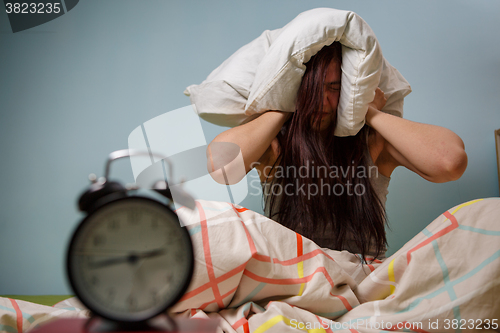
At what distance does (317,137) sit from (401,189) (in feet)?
2.29

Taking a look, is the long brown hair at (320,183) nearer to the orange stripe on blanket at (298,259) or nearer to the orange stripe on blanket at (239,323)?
the orange stripe on blanket at (298,259)

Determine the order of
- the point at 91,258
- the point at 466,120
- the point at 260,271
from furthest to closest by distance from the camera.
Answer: the point at 466,120 < the point at 260,271 < the point at 91,258

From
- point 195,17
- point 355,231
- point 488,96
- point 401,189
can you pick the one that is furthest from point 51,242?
point 488,96

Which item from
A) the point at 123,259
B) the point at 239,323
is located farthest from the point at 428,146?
the point at 123,259

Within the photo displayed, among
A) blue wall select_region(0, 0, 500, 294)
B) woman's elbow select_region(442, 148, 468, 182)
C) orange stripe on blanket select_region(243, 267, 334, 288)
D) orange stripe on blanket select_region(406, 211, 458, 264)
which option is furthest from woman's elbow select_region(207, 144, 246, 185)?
blue wall select_region(0, 0, 500, 294)

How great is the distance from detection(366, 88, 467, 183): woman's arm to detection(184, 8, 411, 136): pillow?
10 centimetres

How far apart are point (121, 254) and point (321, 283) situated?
335mm

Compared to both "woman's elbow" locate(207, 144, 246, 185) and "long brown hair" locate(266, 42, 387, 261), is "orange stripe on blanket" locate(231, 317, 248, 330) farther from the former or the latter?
"long brown hair" locate(266, 42, 387, 261)

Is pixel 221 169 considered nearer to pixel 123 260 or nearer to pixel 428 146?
pixel 123 260

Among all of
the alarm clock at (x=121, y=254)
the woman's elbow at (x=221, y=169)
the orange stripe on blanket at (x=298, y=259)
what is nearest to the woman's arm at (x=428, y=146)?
the orange stripe on blanket at (x=298, y=259)

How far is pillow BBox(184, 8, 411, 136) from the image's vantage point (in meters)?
0.74

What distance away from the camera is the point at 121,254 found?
0.19m

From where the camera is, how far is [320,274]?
44 cm

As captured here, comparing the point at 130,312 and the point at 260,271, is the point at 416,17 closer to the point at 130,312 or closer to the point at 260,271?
the point at 260,271
